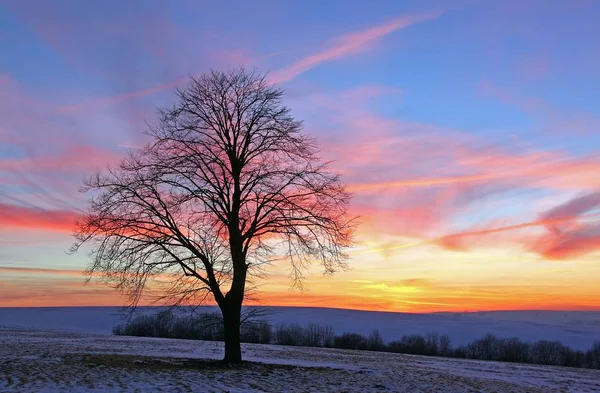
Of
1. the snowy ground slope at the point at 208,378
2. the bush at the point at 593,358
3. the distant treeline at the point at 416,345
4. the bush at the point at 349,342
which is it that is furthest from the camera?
the bush at the point at 349,342

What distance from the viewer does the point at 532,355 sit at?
9800 cm

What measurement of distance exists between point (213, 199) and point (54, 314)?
181 metres

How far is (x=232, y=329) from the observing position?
26.6 meters

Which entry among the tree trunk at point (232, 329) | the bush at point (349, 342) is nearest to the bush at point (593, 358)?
the bush at point (349, 342)

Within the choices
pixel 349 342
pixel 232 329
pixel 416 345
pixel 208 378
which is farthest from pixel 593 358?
pixel 208 378

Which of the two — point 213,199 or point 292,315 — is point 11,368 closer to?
point 213,199

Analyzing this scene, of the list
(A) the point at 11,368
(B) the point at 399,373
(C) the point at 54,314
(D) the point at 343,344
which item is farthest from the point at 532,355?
(C) the point at 54,314

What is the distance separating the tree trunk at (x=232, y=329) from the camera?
26.4 m

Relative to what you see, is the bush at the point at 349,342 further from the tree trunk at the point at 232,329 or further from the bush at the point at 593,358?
the tree trunk at the point at 232,329

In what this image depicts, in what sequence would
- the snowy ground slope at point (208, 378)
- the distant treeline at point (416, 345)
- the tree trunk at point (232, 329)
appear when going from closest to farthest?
1. the snowy ground slope at point (208, 378)
2. the tree trunk at point (232, 329)
3. the distant treeline at point (416, 345)

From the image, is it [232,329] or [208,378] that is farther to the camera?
[232,329]

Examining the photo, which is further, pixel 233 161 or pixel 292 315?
pixel 292 315

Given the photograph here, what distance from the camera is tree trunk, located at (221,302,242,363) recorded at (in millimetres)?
26391

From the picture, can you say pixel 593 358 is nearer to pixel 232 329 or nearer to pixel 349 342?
pixel 349 342
